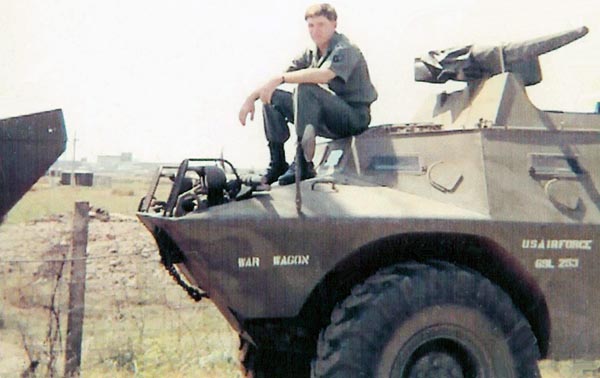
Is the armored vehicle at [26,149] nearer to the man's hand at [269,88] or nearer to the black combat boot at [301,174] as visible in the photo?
the man's hand at [269,88]

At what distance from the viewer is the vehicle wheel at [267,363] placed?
6375 mm

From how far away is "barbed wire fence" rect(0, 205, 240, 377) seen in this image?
7.74 meters

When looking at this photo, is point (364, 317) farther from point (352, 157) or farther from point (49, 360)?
point (49, 360)

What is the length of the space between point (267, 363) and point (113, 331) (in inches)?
114

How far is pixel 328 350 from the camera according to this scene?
5.01m

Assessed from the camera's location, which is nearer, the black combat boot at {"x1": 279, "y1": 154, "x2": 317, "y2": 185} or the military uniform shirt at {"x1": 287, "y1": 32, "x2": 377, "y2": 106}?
the black combat boot at {"x1": 279, "y1": 154, "x2": 317, "y2": 185}

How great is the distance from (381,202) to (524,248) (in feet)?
2.84

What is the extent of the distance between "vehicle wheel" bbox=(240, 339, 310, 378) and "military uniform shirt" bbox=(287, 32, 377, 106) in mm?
1828

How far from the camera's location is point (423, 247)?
212 inches

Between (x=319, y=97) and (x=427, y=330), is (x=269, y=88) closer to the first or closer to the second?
(x=319, y=97)

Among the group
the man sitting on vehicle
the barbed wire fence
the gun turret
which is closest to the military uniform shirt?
the man sitting on vehicle

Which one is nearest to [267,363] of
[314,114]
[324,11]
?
[314,114]

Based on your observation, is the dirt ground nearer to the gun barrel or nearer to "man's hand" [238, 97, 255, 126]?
"man's hand" [238, 97, 255, 126]

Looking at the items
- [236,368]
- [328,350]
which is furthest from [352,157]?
[236,368]
